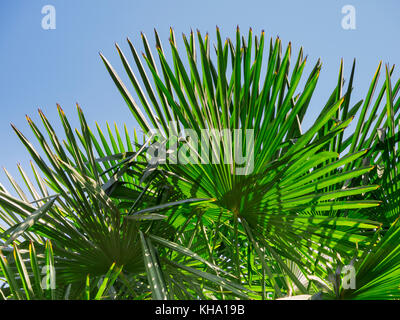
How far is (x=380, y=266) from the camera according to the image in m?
1.11

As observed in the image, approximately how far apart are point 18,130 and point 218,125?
29.9 inches

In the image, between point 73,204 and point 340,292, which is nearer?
point 340,292

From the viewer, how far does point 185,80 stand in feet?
4.58

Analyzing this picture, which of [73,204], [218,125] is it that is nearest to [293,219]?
[218,125]

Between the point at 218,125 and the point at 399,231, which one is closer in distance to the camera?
the point at 399,231

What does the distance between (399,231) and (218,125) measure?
2.36 ft

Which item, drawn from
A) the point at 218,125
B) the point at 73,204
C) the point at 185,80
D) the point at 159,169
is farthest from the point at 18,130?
the point at 218,125

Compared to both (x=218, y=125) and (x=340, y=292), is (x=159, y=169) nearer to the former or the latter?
(x=218, y=125)

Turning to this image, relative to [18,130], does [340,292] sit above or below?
below
